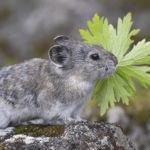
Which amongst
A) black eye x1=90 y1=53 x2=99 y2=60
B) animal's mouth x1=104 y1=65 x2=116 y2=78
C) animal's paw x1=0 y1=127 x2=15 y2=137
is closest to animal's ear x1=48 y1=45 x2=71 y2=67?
black eye x1=90 y1=53 x2=99 y2=60

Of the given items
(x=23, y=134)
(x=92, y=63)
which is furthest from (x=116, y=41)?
(x=23, y=134)

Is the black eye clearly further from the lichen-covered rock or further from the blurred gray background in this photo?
the blurred gray background

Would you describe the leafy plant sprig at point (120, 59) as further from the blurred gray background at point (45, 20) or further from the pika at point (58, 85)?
the blurred gray background at point (45, 20)

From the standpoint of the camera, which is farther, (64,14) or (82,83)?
(64,14)

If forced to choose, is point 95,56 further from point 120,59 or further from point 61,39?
point 61,39

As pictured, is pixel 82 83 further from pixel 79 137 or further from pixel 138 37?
pixel 138 37

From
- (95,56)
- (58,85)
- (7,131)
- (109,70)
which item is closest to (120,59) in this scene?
(109,70)
